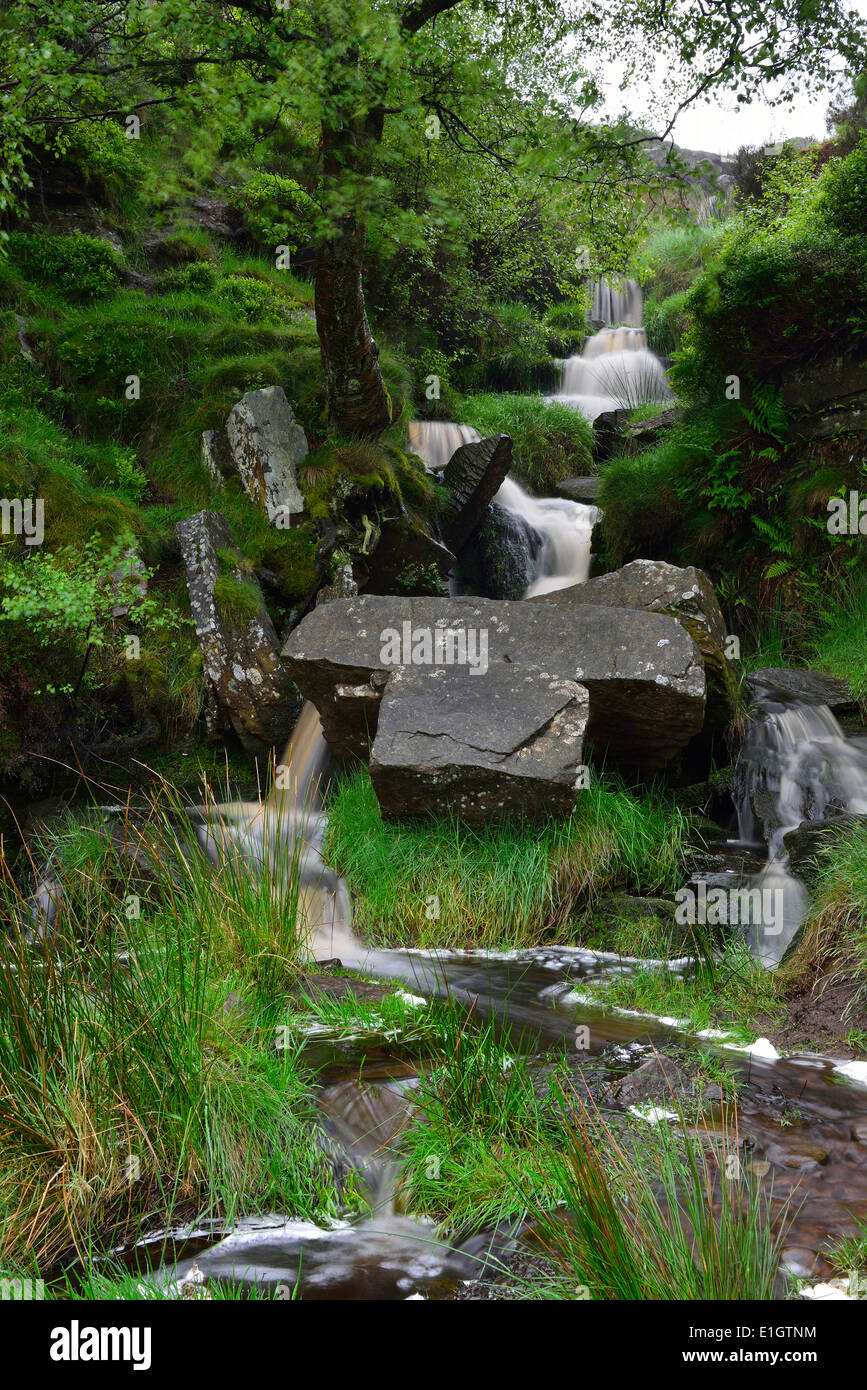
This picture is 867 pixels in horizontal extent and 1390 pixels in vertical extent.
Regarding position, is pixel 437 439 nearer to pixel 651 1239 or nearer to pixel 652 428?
pixel 652 428

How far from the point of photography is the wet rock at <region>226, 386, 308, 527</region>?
895 cm

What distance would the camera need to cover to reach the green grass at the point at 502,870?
5.52m

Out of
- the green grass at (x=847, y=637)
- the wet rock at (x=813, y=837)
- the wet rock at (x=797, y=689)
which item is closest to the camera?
the wet rock at (x=813, y=837)

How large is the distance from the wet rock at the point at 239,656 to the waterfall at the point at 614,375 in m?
8.10

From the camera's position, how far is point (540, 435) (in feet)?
41.8

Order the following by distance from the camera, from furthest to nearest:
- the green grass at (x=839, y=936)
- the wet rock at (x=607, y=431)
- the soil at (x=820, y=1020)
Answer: the wet rock at (x=607, y=431) → the green grass at (x=839, y=936) → the soil at (x=820, y=1020)

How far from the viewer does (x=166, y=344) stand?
407 inches

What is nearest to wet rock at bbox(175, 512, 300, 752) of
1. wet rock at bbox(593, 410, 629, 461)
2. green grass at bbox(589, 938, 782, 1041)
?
green grass at bbox(589, 938, 782, 1041)

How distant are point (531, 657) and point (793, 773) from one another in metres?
2.01

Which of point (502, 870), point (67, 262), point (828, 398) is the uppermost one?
point (67, 262)

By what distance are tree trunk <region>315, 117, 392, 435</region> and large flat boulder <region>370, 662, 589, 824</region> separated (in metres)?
4.11

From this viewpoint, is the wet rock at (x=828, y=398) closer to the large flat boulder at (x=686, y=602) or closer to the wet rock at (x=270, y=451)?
the large flat boulder at (x=686, y=602)

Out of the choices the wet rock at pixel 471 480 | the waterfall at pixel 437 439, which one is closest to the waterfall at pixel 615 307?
the waterfall at pixel 437 439

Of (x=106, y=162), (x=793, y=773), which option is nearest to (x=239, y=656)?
(x=793, y=773)
